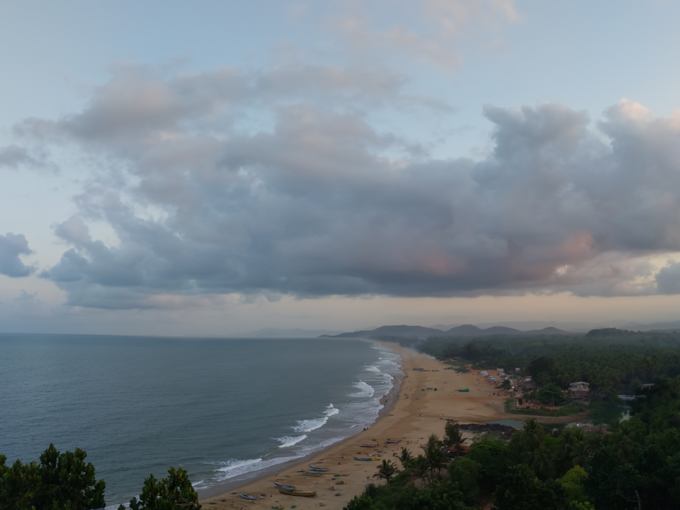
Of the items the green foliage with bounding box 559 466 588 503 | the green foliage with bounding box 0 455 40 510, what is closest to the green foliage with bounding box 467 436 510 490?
the green foliage with bounding box 559 466 588 503

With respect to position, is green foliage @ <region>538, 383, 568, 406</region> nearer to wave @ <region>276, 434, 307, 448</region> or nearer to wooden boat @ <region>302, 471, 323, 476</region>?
wave @ <region>276, 434, 307, 448</region>

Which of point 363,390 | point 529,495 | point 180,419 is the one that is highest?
→ point 529,495

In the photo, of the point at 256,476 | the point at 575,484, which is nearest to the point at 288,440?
the point at 256,476

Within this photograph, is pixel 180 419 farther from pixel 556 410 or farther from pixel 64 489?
pixel 556 410

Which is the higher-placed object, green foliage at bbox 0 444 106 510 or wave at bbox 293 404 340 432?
green foliage at bbox 0 444 106 510

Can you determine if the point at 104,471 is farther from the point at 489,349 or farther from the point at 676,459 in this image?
the point at 489,349

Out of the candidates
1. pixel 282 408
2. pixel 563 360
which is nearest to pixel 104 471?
pixel 282 408
